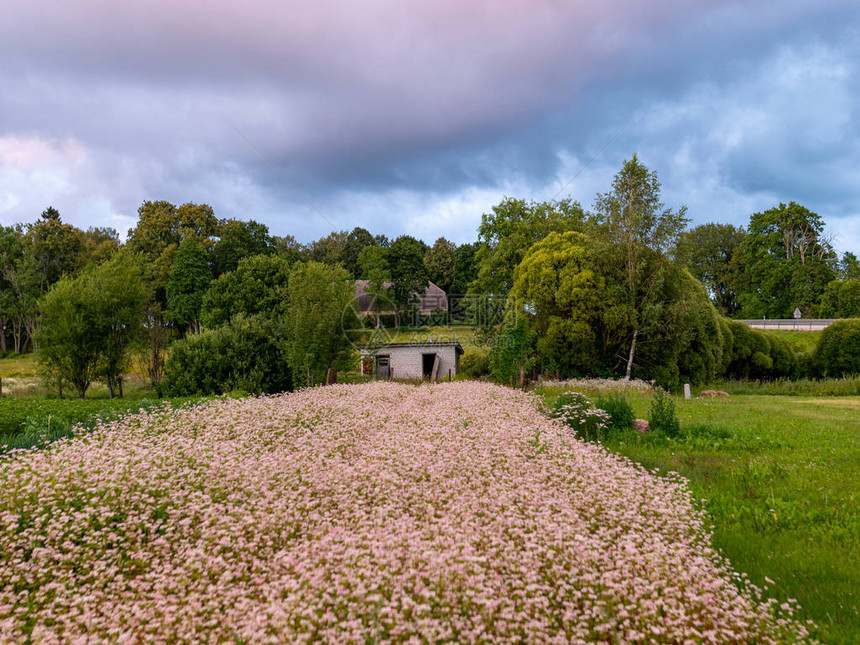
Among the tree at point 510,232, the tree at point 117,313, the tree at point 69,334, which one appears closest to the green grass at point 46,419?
the tree at point 69,334

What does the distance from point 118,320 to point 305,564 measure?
71.1 feet

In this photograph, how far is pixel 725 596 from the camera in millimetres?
3615

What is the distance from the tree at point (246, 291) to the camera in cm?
3650

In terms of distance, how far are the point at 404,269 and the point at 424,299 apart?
5203 millimetres

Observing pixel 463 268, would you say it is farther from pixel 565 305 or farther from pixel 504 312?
pixel 565 305

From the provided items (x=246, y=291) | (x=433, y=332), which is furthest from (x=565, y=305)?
(x=246, y=291)

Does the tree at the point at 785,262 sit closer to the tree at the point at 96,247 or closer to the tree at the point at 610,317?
the tree at the point at 610,317

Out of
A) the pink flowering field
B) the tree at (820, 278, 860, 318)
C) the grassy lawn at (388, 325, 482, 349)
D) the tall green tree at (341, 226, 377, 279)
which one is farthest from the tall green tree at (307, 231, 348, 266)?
the pink flowering field

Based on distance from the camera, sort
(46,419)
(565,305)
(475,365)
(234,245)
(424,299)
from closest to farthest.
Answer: (46,419), (565,305), (475,365), (234,245), (424,299)

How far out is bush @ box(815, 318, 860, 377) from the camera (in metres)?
30.0

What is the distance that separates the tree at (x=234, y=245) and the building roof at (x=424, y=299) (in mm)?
11963

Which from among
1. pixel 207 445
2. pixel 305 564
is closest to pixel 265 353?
pixel 207 445

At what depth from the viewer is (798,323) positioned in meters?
46.9

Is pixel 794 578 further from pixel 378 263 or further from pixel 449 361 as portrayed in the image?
pixel 378 263
